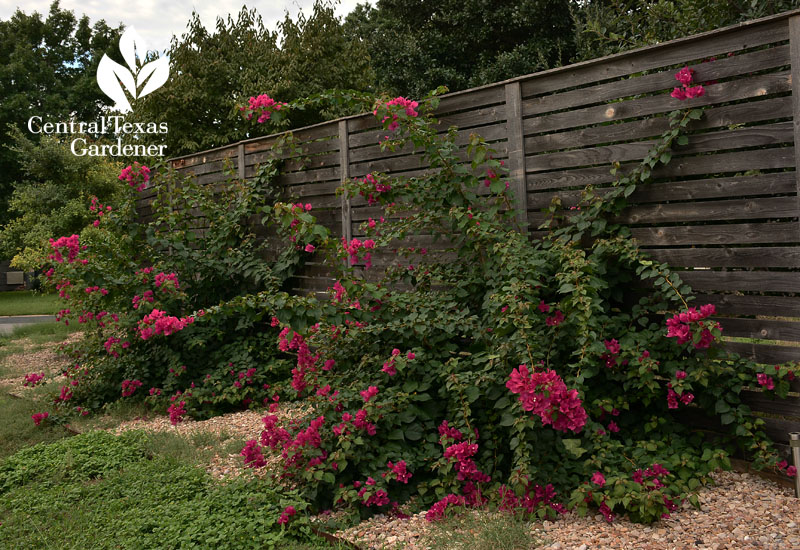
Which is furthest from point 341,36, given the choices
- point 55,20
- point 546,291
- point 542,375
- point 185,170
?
point 55,20

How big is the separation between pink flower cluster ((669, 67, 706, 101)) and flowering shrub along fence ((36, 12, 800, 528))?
0.01 metres

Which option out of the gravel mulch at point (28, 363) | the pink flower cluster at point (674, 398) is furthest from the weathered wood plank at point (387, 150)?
the gravel mulch at point (28, 363)

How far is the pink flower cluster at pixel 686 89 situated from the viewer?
2.88m

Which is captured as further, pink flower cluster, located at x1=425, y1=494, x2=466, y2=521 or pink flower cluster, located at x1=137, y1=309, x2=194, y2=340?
pink flower cluster, located at x1=137, y1=309, x2=194, y2=340

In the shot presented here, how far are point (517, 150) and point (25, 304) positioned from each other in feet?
63.2

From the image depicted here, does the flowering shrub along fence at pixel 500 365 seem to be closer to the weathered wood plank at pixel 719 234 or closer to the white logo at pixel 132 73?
the weathered wood plank at pixel 719 234

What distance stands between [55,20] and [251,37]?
1869 cm

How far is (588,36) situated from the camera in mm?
8352

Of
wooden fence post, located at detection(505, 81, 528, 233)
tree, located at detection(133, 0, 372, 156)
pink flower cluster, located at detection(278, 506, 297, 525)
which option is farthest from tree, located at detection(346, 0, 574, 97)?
pink flower cluster, located at detection(278, 506, 297, 525)

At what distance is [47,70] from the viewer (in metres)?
24.3

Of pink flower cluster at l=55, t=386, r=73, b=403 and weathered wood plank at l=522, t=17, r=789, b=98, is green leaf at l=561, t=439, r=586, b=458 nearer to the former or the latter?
weathered wood plank at l=522, t=17, r=789, b=98

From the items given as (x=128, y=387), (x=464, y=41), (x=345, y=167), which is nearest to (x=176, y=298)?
(x=128, y=387)

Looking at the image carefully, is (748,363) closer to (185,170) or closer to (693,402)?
(693,402)

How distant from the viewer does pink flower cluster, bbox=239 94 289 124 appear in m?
4.36
